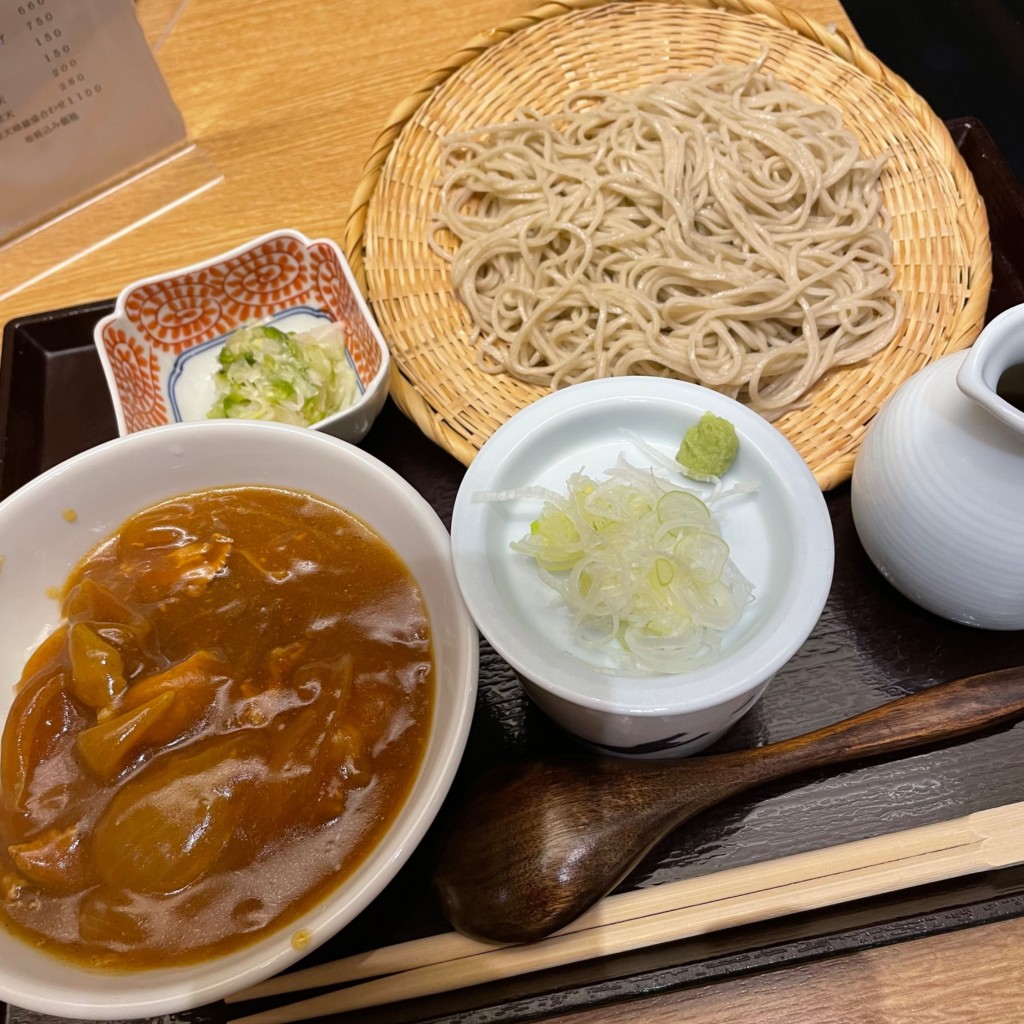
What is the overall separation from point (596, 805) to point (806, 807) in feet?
1.42

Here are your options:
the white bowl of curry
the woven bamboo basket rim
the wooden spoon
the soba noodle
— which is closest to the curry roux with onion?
the white bowl of curry

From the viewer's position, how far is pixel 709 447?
1387mm

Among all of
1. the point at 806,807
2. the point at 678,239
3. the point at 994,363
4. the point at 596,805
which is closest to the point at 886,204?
the point at 678,239

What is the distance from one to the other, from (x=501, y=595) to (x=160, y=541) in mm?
612

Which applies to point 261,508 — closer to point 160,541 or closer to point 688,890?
point 160,541

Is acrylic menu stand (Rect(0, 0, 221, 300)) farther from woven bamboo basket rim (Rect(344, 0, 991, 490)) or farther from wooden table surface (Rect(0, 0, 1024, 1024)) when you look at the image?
woven bamboo basket rim (Rect(344, 0, 991, 490))

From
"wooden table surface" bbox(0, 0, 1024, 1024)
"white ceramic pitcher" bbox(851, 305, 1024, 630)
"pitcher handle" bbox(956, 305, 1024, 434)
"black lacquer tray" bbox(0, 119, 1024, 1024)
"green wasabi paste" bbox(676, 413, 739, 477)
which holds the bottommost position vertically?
"black lacquer tray" bbox(0, 119, 1024, 1024)

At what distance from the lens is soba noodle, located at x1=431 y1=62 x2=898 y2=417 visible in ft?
6.38

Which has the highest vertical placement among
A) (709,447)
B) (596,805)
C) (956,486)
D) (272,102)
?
(272,102)

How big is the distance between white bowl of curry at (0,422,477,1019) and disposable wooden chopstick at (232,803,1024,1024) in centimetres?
32

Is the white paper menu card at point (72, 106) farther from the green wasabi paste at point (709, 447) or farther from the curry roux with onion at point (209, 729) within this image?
the green wasabi paste at point (709, 447)

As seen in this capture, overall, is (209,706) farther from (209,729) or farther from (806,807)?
(806,807)

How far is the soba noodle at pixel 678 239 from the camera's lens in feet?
6.38

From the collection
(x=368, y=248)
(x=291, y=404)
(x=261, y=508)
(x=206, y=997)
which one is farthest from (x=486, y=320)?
(x=206, y=997)
